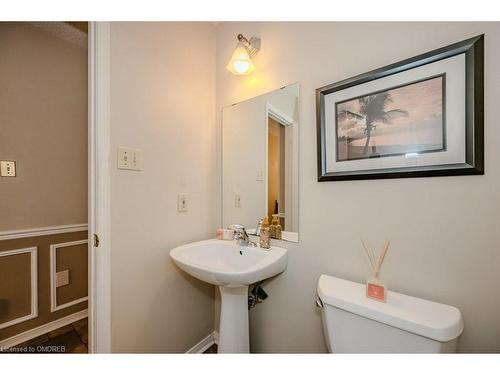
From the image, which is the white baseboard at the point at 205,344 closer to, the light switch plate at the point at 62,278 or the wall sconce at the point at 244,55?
the light switch plate at the point at 62,278

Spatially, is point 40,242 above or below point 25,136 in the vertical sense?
below

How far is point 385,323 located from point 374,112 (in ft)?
2.51

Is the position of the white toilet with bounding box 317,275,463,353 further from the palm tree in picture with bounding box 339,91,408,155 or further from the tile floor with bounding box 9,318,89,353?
the tile floor with bounding box 9,318,89,353

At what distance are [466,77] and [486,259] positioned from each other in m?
0.59

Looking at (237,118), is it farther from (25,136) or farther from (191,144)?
(25,136)

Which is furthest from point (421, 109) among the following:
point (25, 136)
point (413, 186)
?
point (25, 136)

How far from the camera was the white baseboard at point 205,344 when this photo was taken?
1.42 m

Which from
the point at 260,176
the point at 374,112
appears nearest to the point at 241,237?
the point at 260,176

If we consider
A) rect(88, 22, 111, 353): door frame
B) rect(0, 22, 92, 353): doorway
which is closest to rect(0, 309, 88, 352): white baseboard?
rect(0, 22, 92, 353): doorway

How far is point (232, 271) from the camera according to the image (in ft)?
2.96

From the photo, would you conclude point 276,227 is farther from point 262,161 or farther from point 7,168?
point 7,168

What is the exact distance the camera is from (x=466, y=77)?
72cm

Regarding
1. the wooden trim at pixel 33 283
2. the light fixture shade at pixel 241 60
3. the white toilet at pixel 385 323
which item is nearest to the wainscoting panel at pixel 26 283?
the wooden trim at pixel 33 283
